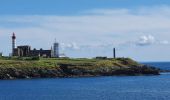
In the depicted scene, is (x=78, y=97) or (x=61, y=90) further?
(x=61, y=90)

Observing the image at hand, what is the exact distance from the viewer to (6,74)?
184m

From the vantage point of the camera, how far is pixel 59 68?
198 meters

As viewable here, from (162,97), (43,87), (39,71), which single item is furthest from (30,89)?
(39,71)

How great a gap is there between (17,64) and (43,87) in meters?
49.9

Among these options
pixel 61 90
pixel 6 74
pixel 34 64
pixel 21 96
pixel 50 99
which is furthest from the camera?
pixel 34 64

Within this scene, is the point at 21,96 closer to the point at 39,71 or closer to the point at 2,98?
the point at 2,98

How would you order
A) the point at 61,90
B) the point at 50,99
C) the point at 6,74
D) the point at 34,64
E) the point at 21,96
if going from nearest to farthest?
1. the point at 50,99
2. the point at 21,96
3. the point at 61,90
4. the point at 6,74
5. the point at 34,64

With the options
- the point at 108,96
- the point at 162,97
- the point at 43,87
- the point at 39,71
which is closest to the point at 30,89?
the point at 43,87

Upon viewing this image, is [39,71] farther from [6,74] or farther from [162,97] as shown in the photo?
[162,97]

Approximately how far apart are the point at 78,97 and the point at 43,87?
32.4 metres

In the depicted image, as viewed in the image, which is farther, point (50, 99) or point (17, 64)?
point (17, 64)

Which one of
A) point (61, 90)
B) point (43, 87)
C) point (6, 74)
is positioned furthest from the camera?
point (6, 74)

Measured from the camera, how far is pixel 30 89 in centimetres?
13812

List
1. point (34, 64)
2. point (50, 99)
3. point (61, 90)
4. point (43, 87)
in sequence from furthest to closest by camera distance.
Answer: point (34, 64) → point (43, 87) → point (61, 90) → point (50, 99)
